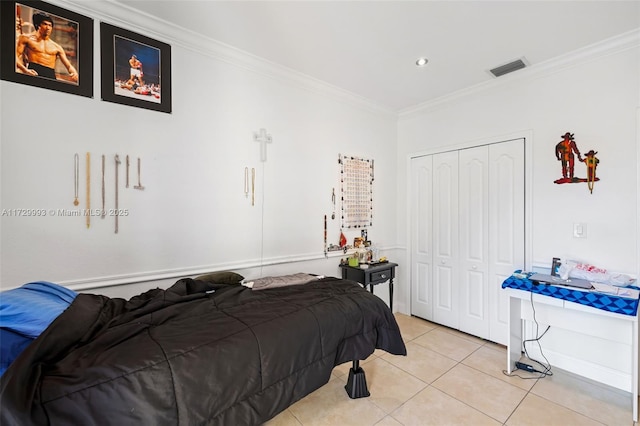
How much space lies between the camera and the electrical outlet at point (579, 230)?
2361 mm

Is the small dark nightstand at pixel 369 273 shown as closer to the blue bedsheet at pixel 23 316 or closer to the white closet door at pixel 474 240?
the white closet door at pixel 474 240

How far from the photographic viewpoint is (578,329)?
225 cm

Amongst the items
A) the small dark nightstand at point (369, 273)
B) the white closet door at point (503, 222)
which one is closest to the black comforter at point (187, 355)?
the small dark nightstand at point (369, 273)

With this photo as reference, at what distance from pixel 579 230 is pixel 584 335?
0.90 metres

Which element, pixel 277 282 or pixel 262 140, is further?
pixel 262 140

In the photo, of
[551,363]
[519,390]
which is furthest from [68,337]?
[551,363]

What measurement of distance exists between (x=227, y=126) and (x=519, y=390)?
3209 millimetres

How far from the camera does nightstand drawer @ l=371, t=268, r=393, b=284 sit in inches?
121

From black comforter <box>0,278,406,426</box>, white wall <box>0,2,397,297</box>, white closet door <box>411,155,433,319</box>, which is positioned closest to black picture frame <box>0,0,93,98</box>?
white wall <box>0,2,397,297</box>

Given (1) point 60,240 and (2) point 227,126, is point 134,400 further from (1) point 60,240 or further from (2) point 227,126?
(2) point 227,126

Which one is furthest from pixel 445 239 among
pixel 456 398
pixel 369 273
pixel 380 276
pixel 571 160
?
pixel 456 398

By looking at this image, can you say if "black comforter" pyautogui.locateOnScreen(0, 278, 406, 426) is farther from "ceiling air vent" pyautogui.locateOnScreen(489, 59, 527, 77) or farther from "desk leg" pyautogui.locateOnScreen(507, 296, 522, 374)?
"ceiling air vent" pyautogui.locateOnScreen(489, 59, 527, 77)

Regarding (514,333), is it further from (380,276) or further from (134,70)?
(134,70)

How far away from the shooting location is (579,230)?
2.39 meters
